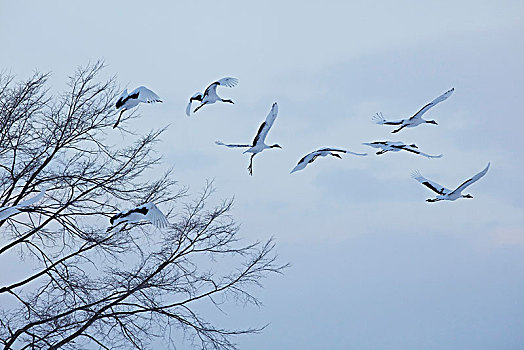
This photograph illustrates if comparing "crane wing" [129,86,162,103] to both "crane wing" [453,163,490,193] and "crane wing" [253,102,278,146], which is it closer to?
"crane wing" [253,102,278,146]

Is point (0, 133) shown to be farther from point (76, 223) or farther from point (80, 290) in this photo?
point (80, 290)

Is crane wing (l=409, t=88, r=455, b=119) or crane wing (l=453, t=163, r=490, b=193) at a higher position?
crane wing (l=409, t=88, r=455, b=119)

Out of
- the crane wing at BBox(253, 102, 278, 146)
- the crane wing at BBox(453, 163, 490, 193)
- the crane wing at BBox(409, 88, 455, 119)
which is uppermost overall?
the crane wing at BBox(409, 88, 455, 119)

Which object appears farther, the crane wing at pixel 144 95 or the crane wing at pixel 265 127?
the crane wing at pixel 144 95

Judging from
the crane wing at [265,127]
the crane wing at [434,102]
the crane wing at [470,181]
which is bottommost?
the crane wing at [470,181]

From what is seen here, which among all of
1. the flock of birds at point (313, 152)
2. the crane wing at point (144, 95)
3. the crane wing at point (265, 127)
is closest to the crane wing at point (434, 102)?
the flock of birds at point (313, 152)

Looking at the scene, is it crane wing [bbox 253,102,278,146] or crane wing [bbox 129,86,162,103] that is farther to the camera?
crane wing [bbox 129,86,162,103]

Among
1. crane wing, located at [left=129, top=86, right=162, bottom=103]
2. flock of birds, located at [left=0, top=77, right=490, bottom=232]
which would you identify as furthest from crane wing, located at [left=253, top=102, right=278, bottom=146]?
crane wing, located at [left=129, top=86, right=162, bottom=103]

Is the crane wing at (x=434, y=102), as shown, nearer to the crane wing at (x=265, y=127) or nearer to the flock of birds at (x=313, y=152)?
the flock of birds at (x=313, y=152)

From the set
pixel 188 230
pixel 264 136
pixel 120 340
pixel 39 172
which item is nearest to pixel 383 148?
pixel 264 136

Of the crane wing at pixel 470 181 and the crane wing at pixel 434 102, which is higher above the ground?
the crane wing at pixel 434 102

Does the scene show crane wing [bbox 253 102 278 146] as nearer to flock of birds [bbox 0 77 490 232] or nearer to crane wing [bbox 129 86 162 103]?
flock of birds [bbox 0 77 490 232]

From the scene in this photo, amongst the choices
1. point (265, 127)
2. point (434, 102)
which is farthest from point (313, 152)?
point (434, 102)

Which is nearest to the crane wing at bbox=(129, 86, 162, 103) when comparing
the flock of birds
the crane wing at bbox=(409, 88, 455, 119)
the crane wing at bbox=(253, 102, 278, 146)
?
the flock of birds
